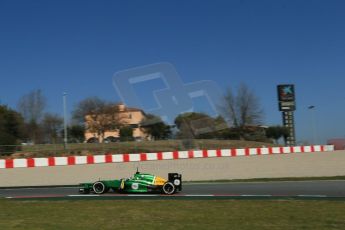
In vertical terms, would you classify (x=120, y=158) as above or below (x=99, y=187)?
above

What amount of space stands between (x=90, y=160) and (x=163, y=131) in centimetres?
2576

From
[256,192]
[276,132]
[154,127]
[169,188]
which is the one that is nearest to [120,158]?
[169,188]

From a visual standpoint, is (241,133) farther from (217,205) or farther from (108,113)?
(217,205)

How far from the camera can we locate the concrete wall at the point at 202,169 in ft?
62.1

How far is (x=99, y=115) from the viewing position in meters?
59.9

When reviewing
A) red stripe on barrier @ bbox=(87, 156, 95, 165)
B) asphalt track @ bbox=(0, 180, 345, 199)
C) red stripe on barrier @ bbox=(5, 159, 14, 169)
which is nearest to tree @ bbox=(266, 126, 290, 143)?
red stripe on barrier @ bbox=(87, 156, 95, 165)

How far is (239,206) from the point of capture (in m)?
10.1

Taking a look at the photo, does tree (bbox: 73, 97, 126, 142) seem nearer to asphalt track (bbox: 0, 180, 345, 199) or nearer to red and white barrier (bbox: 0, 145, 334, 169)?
red and white barrier (bbox: 0, 145, 334, 169)

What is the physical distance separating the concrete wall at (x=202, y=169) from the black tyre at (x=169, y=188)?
20.4ft

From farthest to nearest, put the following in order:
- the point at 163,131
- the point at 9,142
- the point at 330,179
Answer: the point at 163,131
the point at 9,142
the point at 330,179

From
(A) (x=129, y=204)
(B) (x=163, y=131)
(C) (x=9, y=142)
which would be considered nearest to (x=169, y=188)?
(A) (x=129, y=204)

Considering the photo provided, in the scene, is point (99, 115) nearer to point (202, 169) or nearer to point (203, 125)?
point (203, 125)

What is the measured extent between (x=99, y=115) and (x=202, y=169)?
40862 mm

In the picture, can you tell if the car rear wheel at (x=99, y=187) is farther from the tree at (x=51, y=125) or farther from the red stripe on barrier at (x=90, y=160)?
the tree at (x=51, y=125)
